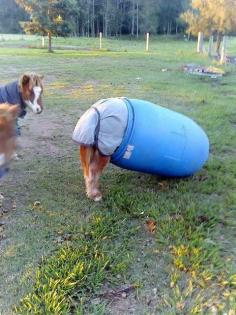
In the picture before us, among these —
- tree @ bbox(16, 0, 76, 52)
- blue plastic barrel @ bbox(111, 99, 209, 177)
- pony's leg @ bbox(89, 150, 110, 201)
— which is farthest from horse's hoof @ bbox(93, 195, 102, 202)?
tree @ bbox(16, 0, 76, 52)

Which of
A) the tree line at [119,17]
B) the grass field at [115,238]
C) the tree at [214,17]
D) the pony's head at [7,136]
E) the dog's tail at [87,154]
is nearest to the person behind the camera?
the pony's head at [7,136]

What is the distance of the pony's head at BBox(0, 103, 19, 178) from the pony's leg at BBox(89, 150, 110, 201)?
1895mm

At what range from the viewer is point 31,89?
5.06 m

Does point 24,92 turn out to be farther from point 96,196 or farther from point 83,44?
point 83,44

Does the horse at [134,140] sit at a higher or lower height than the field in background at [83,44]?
lower

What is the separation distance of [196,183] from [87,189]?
3.94 ft

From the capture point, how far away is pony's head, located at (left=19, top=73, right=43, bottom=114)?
493 cm

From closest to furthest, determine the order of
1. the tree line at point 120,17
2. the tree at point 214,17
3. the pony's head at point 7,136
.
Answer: the pony's head at point 7,136, the tree at point 214,17, the tree line at point 120,17

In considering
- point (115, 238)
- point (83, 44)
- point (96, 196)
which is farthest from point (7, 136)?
point (83, 44)

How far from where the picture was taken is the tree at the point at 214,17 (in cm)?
1667

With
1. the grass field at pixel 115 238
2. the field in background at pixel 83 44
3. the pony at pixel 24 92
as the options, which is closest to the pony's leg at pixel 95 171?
the grass field at pixel 115 238

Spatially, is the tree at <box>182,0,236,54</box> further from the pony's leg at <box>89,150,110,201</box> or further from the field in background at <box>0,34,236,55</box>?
the pony's leg at <box>89,150,110,201</box>

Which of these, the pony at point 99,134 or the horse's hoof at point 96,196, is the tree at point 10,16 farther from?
the horse's hoof at point 96,196

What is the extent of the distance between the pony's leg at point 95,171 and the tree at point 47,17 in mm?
18786
